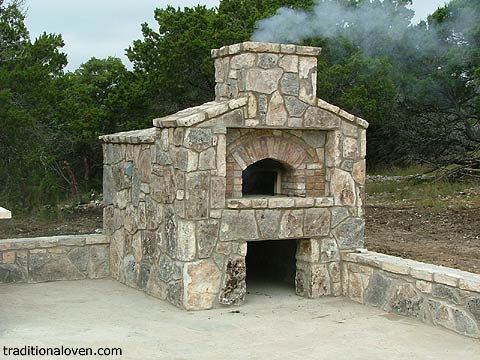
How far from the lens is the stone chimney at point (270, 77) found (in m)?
8.61

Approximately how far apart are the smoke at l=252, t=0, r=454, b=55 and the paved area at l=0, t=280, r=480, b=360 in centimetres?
572

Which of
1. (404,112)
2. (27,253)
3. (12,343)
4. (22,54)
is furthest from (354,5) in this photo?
(12,343)

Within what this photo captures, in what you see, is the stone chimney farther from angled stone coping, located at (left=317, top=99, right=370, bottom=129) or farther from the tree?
the tree

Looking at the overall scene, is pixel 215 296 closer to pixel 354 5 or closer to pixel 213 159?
pixel 213 159

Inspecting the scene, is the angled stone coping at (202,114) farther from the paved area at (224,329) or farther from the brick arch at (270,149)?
the paved area at (224,329)

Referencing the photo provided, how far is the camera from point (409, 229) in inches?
545

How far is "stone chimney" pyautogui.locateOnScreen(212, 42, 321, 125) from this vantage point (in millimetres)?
8609


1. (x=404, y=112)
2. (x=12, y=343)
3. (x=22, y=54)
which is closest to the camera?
(x=12, y=343)

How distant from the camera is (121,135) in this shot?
1003 centimetres

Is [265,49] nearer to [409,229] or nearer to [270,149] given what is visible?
[270,149]

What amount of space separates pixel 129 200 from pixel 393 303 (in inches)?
143

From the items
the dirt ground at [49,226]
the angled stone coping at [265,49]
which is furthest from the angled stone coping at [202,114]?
the dirt ground at [49,226]

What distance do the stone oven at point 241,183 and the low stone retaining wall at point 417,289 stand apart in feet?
1.14

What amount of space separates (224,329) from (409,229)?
702 centimetres
